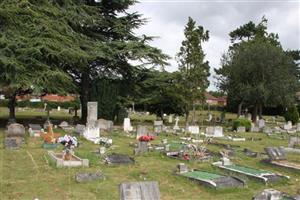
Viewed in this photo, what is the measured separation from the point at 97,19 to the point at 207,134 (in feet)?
40.4

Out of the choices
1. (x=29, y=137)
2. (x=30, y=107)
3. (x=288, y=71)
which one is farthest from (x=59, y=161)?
(x=30, y=107)

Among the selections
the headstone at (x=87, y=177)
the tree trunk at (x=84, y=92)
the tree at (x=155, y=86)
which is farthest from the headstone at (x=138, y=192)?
the tree trunk at (x=84, y=92)

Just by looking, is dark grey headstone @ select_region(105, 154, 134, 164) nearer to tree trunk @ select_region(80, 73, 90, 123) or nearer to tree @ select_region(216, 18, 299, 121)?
tree trunk @ select_region(80, 73, 90, 123)

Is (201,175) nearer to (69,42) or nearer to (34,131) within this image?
(34,131)

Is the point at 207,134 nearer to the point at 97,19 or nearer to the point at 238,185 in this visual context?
the point at 97,19

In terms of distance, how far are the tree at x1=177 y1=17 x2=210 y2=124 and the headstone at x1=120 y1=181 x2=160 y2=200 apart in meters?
25.9

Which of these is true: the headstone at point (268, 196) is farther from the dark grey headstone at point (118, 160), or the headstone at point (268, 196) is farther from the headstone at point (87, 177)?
the dark grey headstone at point (118, 160)

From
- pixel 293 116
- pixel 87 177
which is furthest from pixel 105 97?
pixel 87 177

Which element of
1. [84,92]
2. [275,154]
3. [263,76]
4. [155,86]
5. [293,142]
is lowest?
[275,154]

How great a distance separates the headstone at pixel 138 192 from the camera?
8672mm

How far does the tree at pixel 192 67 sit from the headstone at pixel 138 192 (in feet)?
85.0

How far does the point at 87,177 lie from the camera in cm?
1286

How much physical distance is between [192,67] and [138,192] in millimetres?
26738

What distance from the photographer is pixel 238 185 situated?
42.3 feet
